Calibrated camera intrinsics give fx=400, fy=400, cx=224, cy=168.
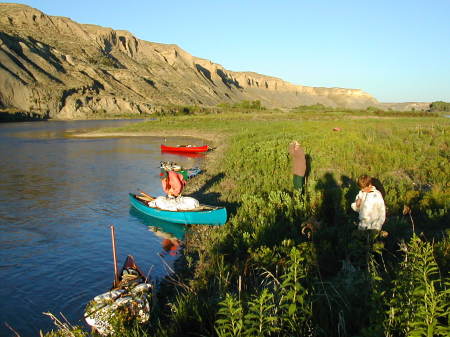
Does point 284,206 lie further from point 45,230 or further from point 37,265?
point 45,230

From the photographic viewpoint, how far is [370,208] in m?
7.16

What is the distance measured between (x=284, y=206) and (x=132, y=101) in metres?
104

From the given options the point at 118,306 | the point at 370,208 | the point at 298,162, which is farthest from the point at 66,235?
the point at 370,208

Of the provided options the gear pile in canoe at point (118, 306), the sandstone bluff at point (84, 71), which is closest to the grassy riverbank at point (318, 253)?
the gear pile in canoe at point (118, 306)

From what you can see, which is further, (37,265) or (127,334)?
(37,265)

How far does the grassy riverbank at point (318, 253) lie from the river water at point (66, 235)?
136cm

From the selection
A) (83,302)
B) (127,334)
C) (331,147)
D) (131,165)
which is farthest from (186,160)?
(127,334)

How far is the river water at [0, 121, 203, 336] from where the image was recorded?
7789 mm

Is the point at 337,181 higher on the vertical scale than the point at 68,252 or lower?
higher

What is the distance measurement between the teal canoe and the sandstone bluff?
83.1 m

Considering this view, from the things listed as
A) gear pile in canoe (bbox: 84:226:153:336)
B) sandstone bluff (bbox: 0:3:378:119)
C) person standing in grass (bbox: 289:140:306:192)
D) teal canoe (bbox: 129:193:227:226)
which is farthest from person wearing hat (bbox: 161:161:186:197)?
sandstone bluff (bbox: 0:3:378:119)

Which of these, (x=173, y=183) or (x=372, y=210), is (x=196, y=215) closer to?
(x=173, y=183)

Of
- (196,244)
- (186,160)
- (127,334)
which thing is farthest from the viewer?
(186,160)

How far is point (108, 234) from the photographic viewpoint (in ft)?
39.4
